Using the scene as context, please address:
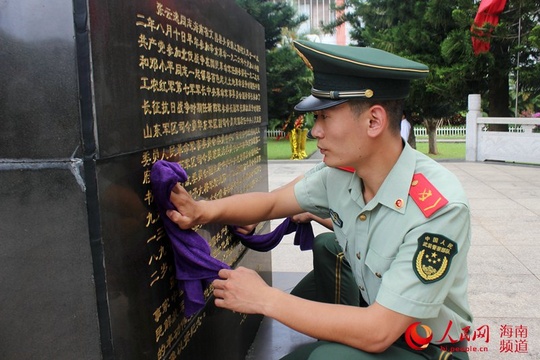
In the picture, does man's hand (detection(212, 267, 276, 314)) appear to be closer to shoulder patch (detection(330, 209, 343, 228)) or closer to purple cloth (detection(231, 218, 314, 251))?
shoulder patch (detection(330, 209, 343, 228))

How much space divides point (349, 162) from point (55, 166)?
2.68 feet

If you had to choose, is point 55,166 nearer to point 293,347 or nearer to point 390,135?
point 390,135

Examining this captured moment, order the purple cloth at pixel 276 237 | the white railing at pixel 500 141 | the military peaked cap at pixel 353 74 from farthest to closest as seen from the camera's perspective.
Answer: the white railing at pixel 500 141 < the purple cloth at pixel 276 237 < the military peaked cap at pixel 353 74

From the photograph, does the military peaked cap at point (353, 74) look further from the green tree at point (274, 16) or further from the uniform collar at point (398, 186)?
the green tree at point (274, 16)

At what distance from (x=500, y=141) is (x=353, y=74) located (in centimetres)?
955

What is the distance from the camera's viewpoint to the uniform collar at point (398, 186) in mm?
1522

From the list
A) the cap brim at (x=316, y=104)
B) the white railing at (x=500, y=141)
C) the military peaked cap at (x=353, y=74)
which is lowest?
the white railing at (x=500, y=141)

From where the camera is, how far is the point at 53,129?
110 cm

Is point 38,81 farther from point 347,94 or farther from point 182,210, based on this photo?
point 347,94

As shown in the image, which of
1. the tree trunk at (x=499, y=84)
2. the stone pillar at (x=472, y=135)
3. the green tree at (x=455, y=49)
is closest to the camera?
the green tree at (x=455, y=49)

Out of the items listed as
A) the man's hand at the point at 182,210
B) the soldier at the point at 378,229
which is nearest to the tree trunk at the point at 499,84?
the soldier at the point at 378,229

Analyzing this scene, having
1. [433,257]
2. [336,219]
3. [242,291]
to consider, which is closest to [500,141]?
[336,219]

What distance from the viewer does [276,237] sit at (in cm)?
232

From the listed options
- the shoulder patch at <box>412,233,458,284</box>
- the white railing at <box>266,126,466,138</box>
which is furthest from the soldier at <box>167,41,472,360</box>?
the white railing at <box>266,126,466,138</box>
